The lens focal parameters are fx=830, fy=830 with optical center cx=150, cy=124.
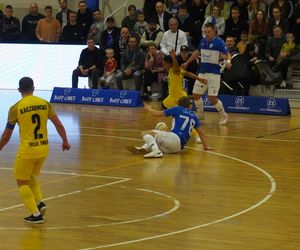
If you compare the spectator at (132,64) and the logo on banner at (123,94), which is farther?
the spectator at (132,64)

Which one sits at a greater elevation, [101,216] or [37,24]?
[37,24]

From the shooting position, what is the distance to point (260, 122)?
20.2m

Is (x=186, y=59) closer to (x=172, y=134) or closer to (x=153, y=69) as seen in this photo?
(x=153, y=69)

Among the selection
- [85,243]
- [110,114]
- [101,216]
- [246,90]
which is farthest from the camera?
[246,90]

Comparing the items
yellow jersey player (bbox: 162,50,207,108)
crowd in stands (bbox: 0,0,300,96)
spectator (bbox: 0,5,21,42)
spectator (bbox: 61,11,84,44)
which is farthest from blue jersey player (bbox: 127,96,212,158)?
spectator (bbox: 0,5,21,42)

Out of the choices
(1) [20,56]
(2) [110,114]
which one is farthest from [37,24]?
(2) [110,114]

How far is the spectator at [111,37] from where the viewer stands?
26.1 m

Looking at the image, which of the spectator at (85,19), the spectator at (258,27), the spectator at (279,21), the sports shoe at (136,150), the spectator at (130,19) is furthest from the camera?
the spectator at (85,19)

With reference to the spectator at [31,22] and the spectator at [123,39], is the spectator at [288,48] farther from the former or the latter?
the spectator at [31,22]

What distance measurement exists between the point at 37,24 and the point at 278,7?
27.2ft

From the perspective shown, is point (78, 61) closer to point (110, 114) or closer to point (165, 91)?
point (165, 91)

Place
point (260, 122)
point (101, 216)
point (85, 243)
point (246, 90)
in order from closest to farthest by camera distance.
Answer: point (85, 243) → point (101, 216) → point (260, 122) → point (246, 90)

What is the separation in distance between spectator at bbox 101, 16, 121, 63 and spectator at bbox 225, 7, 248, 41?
11.6 ft

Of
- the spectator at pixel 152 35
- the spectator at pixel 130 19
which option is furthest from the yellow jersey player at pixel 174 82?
the spectator at pixel 130 19
